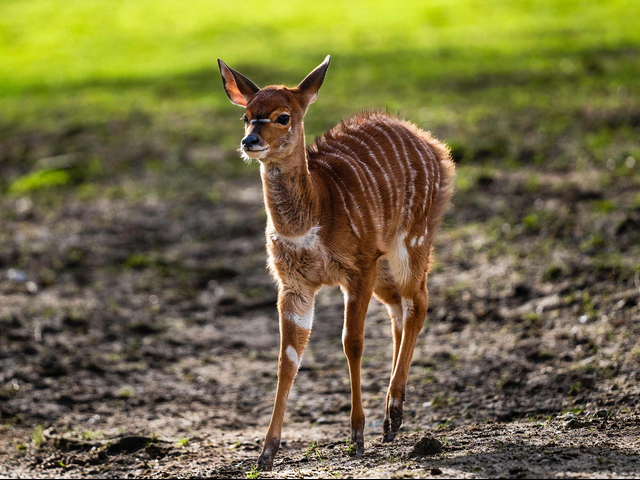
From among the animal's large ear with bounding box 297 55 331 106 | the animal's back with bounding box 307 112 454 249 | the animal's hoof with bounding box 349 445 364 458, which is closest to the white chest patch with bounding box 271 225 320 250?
the animal's back with bounding box 307 112 454 249

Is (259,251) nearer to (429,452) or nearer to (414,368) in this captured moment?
(414,368)

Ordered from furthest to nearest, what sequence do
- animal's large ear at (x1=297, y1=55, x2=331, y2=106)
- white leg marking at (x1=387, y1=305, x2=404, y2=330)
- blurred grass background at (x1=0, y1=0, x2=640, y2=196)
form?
blurred grass background at (x1=0, y1=0, x2=640, y2=196) → white leg marking at (x1=387, y1=305, x2=404, y2=330) → animal's large ear at (x1=297, y1=55, x2=331, y2=106)

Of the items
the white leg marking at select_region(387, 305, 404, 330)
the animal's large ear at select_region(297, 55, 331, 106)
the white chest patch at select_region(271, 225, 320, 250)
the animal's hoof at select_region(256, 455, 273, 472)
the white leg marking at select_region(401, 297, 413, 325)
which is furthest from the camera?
the white leg marking at select_region(387, 305, 404, 330)

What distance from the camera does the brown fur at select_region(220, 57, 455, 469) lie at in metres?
4.95

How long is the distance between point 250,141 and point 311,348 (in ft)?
10.6

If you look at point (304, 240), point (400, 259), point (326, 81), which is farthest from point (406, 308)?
point (326, 81)

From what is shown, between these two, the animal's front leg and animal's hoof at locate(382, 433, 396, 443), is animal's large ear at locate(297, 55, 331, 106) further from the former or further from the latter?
animal's hoof at locate(382, 433, 396, 443)

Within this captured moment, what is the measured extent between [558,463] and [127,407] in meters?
3.54

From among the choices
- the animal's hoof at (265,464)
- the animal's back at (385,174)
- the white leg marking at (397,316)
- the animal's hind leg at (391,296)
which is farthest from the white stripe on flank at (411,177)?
the animal's hoof at (265,464)

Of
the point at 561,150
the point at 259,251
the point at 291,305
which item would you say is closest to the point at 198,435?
the point at 291,305

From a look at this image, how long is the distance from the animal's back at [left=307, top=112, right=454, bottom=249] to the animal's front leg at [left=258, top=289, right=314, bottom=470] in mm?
550

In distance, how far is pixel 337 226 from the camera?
5105 mm

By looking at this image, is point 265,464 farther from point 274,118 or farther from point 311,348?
point 311,348

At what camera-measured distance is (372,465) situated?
15.0 feet
